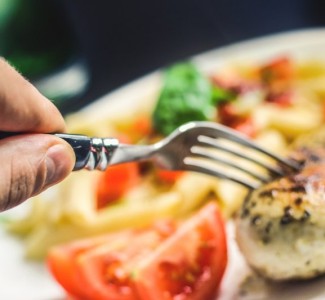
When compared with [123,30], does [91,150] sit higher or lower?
higher

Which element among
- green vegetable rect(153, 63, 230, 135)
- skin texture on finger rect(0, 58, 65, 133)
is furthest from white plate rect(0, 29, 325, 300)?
skin texture on finger rect(0, 58, 65, 133)

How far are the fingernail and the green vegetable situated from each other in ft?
5.22

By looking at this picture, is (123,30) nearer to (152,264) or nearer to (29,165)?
(152,264)

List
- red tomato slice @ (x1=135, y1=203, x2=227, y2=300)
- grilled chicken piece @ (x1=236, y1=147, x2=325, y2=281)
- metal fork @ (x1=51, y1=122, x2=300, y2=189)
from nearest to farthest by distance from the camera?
metal fork @ (x1=51, y1=122, x2=300, y2=189), grilled chicken piece @ (x1=236, y1=147, x2=325, y2=281), red tomato slice @ (x1=135, y1=203, x2=227, y2=300)

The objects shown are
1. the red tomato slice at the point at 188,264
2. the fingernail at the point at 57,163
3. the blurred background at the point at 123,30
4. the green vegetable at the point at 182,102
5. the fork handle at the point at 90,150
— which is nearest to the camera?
the fingernail at the point at 57,163

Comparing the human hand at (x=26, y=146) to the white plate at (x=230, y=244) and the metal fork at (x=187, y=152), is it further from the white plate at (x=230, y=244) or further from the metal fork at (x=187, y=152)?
the white plate at (x=230, y=244)

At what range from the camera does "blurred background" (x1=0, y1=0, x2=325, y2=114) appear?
19.7 ft

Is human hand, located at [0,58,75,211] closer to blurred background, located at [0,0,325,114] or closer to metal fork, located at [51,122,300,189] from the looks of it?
metal fork, located at [51,122,300,189]

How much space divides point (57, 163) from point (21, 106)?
0.59 ft

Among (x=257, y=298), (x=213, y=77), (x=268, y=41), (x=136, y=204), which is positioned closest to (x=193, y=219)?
(x=257, y=298)

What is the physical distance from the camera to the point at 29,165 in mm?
1771

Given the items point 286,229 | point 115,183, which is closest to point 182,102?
point 115,183

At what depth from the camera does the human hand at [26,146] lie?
1.73 m

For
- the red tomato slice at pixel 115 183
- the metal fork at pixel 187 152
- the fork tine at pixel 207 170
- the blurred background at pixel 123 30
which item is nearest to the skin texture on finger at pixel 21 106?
the metal fork at pixel 187 152
